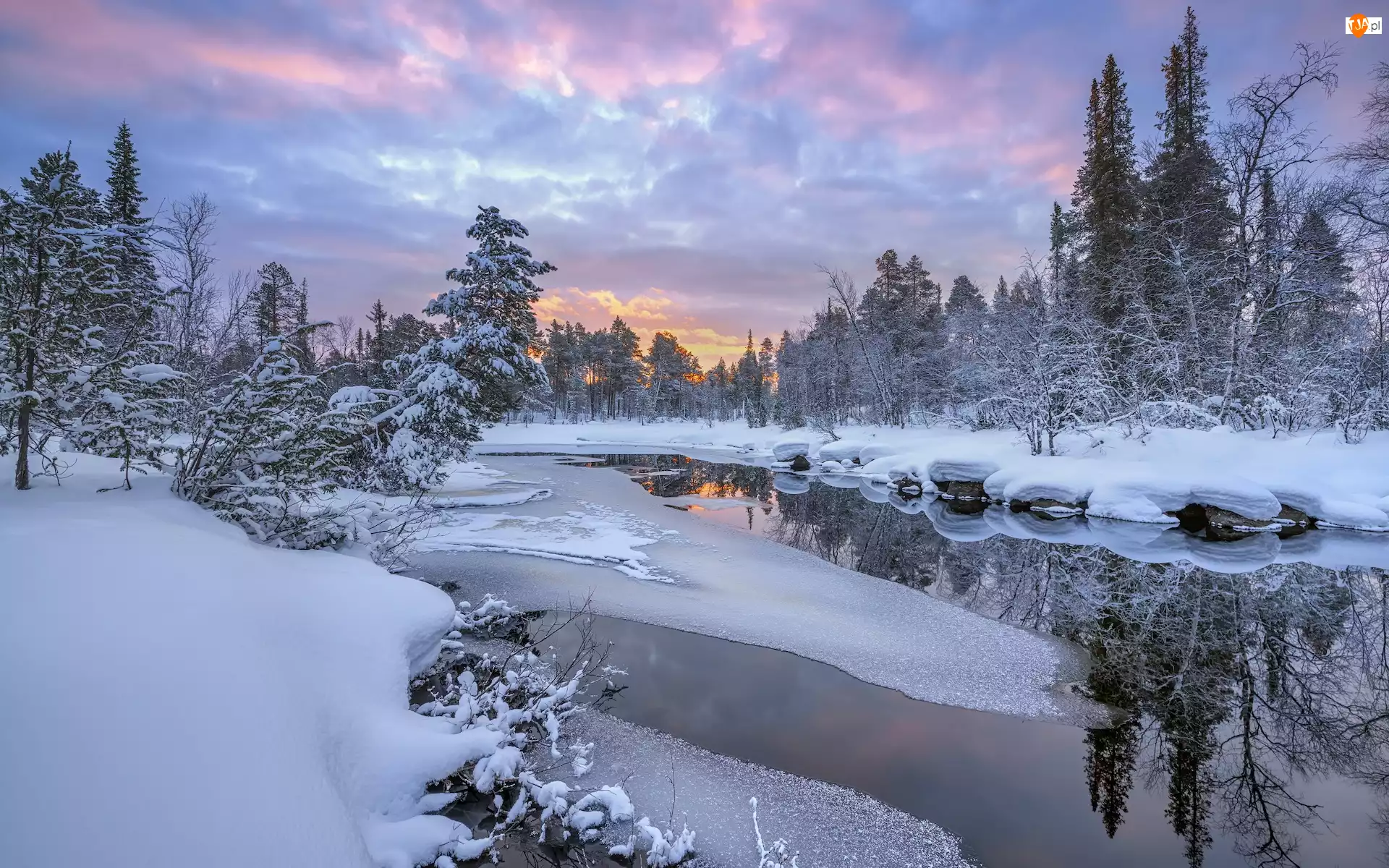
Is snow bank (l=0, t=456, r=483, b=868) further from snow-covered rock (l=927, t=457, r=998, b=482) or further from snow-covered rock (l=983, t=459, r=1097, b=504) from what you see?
snow-covered rock (l=927, t=457, r=998, b=482)

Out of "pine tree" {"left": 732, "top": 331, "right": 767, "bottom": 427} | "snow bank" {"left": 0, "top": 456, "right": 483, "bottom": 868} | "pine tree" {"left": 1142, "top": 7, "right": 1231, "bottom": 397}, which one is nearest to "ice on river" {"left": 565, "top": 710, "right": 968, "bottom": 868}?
"snow bank" {"left": 0, "top": 456, "right": 483, "bottom": 868}

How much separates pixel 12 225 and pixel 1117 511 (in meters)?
19.5

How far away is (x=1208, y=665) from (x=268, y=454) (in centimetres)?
1062

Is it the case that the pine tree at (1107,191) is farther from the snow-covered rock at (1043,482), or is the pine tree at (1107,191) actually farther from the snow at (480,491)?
the snow at (480,491)

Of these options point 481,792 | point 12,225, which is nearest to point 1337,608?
point 481,792

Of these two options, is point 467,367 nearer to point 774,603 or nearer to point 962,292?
point 774,603

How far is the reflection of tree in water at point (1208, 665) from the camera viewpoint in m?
4.35

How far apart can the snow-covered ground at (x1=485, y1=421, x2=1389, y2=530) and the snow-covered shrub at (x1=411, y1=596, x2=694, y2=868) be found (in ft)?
48.2

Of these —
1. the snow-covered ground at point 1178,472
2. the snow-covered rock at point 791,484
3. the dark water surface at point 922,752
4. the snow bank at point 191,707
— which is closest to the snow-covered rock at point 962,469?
the snow-covered ground at point 1178,472

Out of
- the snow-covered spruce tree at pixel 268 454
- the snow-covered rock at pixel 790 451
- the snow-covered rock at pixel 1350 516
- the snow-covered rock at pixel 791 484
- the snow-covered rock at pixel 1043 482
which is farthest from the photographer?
the snow-covered rock at pixel 790 451

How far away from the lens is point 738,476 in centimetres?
2569

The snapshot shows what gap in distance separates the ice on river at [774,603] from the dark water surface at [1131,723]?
Answer: 336mm

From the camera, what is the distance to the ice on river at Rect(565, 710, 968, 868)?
3604 mm

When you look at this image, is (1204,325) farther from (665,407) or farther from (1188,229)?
(665,407)
